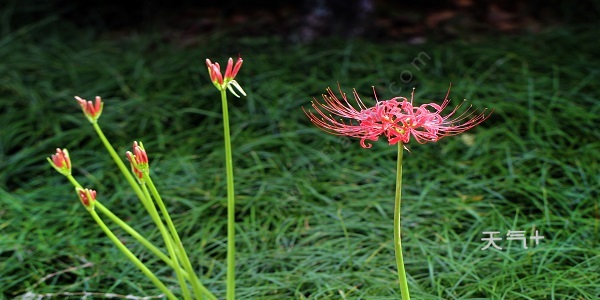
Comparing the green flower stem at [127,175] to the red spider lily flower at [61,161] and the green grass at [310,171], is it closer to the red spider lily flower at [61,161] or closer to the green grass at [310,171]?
the red spider lily flower at [61,161]

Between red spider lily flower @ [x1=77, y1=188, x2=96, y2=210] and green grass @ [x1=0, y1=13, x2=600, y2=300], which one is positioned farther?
green grass @ [x1=0, y1=13, x2=600, y2=300]

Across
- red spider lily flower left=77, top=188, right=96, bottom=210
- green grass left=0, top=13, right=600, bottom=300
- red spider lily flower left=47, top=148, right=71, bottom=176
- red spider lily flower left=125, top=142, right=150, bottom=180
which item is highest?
red spider lily flower left=125, top=142, right=150, bottom=180

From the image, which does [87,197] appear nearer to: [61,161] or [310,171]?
[61,161]

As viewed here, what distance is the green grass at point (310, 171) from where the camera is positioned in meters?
2.27

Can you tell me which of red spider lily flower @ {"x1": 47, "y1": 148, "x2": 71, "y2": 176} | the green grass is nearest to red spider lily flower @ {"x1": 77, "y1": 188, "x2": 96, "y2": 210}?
red spider lily flower @ {"x1": 47, "y1": 148, "x2": 71, "y2": 176}

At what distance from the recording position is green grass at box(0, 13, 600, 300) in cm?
227

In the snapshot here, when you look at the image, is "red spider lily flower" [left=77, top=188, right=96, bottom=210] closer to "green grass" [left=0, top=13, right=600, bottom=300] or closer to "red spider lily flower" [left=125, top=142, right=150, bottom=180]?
"red spider lily flower" [left=125, top=142, right=150, bottom=180]

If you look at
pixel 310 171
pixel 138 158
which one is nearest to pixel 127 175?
pixel 138 158

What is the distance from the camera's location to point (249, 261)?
2.37 m

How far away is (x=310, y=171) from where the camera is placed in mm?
2830

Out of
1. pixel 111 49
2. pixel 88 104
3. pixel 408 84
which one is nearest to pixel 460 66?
pixel 408 84

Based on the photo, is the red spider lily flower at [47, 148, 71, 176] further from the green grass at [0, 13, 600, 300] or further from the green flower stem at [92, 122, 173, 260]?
the green grass at [0, 13, 600, 300]

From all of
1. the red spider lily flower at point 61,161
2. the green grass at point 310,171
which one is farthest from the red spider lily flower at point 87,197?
the green grass at point 310,171

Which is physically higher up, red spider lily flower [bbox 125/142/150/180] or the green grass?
red spider lily flower [bbox 125/142/150/180]
